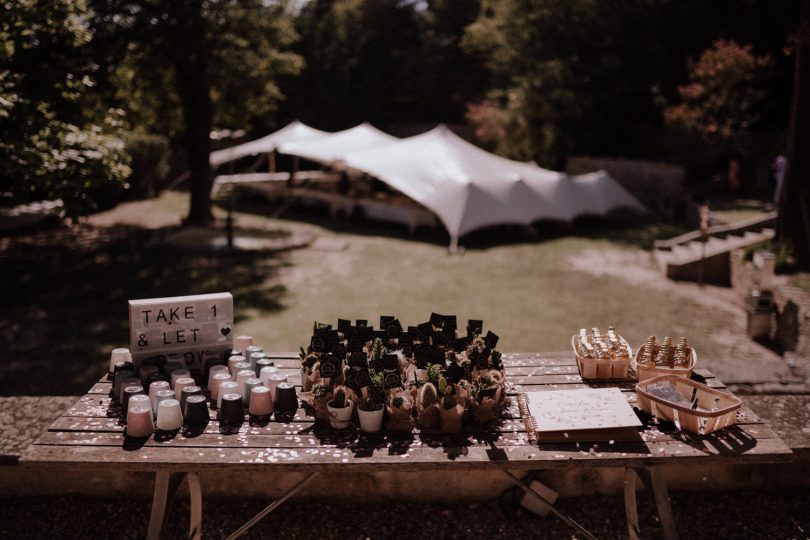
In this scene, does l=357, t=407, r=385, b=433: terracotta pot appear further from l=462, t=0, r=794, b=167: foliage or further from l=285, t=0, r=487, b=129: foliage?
l=285, t=0, r=487, b=129: foliage

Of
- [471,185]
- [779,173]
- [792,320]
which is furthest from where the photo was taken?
[779,173]

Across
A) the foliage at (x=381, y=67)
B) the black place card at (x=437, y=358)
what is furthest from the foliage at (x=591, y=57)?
the black place card at (x=437, y=358)

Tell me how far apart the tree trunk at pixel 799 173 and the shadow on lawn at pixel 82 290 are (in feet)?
30.0

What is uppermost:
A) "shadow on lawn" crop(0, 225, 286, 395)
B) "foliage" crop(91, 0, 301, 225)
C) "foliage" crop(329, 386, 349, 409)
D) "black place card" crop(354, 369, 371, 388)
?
"foliage" crop(91, 0, 301, 225)

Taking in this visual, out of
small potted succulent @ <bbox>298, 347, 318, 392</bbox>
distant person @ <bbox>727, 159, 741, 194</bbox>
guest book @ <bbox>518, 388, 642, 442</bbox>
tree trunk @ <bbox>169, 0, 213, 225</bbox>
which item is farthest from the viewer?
distant person @ <bbox>727, 159, 741, 194</bbox>

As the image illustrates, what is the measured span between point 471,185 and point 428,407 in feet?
44.3

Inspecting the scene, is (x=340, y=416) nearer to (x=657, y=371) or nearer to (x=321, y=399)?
(x=321, y=399)

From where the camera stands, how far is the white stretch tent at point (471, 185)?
16125 millimetres

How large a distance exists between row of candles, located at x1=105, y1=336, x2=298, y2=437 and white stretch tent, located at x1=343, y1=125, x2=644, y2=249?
11789mm

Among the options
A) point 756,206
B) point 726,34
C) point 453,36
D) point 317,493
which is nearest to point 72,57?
point 317,493

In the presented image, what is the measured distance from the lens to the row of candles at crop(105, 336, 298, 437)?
10.1 feet

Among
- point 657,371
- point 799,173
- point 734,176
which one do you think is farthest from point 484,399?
point 734,176

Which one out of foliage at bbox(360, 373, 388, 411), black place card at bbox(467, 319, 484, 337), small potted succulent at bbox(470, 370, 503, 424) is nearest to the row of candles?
foliage at bbox(360, 373, 388, 411)

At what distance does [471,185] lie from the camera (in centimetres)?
1623
